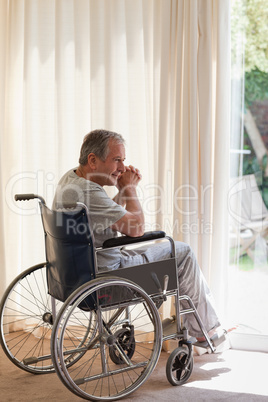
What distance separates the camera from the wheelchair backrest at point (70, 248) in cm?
218

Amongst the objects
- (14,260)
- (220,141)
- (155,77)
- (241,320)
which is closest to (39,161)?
(14,260)

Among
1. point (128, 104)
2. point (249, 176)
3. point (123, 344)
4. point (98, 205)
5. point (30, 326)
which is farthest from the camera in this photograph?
point (30, 326)

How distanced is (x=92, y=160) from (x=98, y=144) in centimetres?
8

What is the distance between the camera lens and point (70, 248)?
2248mm

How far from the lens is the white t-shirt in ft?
7.72

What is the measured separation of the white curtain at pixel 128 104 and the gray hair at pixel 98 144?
51 centimetres

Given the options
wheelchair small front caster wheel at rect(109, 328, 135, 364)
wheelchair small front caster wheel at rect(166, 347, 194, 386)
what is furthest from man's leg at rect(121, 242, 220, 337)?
wheelchair small front caster wheel at rect(109, 328, 135, 364)

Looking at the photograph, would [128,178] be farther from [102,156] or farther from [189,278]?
[189,278]

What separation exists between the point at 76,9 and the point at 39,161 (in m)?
0.93

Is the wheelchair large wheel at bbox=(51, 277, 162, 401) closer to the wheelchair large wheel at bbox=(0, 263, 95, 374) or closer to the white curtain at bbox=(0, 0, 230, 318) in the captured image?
the wheelchair large wheel at bbox=(0, 263, 95, 374)

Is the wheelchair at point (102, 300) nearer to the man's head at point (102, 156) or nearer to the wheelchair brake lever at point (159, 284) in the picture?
the wheelchair brake lever at point (159, 284)

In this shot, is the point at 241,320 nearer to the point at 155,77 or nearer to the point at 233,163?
the point at 233,163

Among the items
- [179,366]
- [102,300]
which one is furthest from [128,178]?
[179,366]

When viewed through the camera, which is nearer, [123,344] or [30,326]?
A: [123,344]
